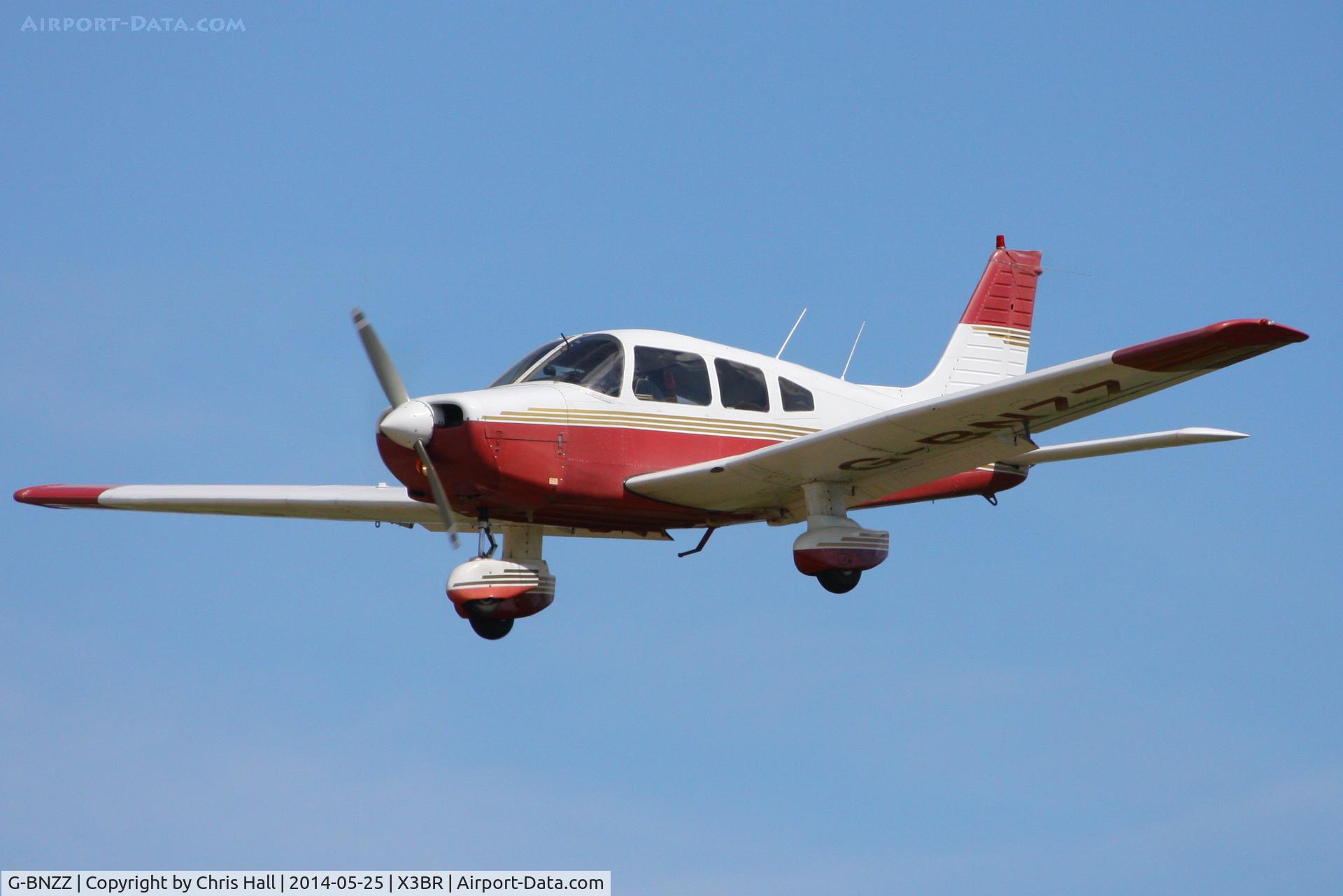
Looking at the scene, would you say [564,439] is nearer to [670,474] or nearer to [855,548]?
[670,474]

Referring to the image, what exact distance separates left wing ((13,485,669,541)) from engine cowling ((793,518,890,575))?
185 centimetres

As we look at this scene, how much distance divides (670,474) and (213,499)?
205 inches

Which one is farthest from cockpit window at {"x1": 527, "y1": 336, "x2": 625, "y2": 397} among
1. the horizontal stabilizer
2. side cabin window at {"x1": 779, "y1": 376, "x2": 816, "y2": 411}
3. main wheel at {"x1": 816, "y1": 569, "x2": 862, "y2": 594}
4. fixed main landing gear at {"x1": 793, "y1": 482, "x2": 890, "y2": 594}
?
the horizontal stabilizer

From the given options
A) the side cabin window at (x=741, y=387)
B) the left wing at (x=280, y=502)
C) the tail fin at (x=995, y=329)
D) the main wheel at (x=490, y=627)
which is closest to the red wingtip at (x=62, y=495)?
the left wing at (x=280, y=502)

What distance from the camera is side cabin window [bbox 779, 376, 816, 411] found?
51.2 feet

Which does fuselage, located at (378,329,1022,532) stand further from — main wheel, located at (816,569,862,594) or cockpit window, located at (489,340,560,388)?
main wheel, located at (816,569,862,594)

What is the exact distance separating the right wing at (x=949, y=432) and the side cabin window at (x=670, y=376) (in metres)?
0.68

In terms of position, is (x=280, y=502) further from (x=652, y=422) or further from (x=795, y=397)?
(x=795, y=397)

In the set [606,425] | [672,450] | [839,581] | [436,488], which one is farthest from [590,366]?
[839,581]

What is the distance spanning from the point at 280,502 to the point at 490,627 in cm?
275

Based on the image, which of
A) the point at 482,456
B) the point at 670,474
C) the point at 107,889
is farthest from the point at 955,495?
the point at 107,889

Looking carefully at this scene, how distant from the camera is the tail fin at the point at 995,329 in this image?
18.1m

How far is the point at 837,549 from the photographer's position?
1482 cm

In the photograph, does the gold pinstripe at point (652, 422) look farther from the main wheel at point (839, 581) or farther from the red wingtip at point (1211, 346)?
the red wingtip at point (1211, 346)
